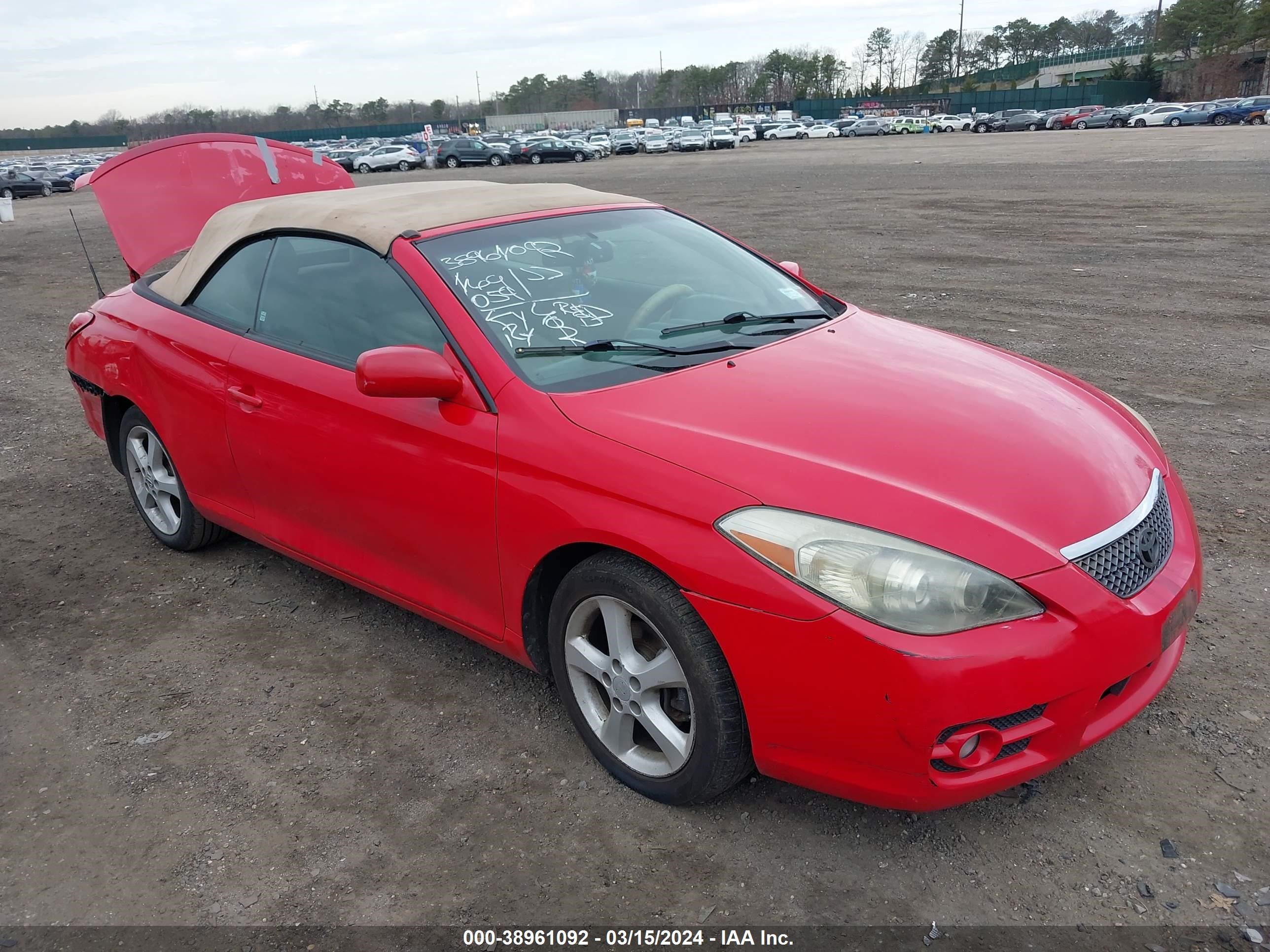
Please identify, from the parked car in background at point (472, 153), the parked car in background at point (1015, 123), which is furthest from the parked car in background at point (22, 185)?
the parked car in background at point (1015, 123)

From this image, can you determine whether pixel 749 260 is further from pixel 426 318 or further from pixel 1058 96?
pixel 1058 96

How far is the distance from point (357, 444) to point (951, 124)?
224 feet

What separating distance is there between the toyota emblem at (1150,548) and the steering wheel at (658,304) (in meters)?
1.59

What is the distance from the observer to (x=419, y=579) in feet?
10.3

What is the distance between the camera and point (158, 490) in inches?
173

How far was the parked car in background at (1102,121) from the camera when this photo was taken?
175 feet

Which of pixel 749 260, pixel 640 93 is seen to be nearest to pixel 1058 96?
pixel 749 260

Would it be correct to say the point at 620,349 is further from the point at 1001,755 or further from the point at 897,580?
the point at 1001,755

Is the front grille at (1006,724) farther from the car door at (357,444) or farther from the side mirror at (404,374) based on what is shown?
the side mirror at (404,374)

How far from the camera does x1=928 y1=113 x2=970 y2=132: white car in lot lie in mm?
63156

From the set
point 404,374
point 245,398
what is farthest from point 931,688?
point 245,398

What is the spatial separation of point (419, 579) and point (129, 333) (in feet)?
6.85

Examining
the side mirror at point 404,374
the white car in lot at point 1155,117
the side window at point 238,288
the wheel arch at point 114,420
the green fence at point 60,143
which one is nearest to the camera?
the side mirror at point 404,374

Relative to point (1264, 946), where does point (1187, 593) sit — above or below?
above
